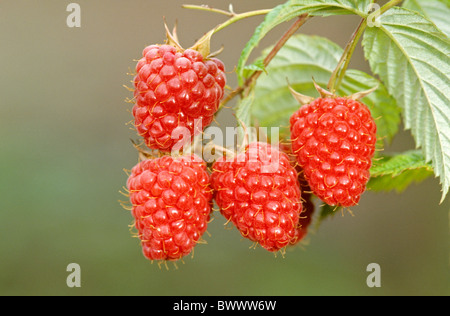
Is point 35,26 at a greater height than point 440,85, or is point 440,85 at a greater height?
point 35,26

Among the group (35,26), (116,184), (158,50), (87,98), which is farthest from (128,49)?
(158,50)

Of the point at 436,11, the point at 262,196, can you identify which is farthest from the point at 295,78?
the point at 262,196

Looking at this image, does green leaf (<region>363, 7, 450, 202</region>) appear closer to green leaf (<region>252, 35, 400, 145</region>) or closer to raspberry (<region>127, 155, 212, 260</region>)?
green leaf (<region>252, 35, 400, 145</region>)

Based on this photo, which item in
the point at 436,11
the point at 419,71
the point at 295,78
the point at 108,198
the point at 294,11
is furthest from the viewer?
the point at 108,198

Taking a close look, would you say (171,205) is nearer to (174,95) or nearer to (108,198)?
(174,95)

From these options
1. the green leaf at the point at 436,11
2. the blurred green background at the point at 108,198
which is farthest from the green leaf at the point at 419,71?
the blurred green background at the point at 108,198

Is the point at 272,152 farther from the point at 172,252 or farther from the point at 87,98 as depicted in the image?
the point at 87,98

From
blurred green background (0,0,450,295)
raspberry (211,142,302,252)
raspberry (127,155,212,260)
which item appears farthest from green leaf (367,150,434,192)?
blurred green background (0,0,450,295)
